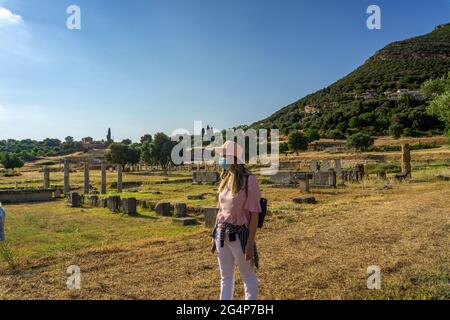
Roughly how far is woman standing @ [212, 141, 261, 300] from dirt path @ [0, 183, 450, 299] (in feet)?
4.49

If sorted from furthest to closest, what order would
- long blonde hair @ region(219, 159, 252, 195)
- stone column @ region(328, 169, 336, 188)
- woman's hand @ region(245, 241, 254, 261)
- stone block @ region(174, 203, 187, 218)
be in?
stone column @ region(328, 169, 336, 188)
stone block @ region(174, 203, 187, 218)
long blonde hair @ region(219, 159, 252, 195)
woman's hand @ region(245, 241, 254, 261)

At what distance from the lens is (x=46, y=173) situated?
32.3 meters

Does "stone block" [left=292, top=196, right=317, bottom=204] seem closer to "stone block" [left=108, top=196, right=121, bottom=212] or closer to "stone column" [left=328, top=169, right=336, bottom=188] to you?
"stone column" [left=328, top=169, right=336, bottom=188]

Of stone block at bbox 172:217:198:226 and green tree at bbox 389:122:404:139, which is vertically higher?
green tree at bbox 389:122:404:139

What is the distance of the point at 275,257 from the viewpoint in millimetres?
8039

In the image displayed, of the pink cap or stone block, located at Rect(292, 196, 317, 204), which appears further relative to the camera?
stone block, located at Rect(292, 196, 317, 204)

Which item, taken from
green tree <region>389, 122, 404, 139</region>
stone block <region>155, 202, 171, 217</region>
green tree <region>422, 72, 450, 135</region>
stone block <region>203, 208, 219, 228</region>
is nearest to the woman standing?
stone block <region>203, 208, 219, 228</region>

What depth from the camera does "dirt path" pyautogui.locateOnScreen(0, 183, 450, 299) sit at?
238 inches

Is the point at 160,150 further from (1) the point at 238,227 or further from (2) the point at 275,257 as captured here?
(1) the point at 238,227

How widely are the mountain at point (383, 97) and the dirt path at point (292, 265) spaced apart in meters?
63.1

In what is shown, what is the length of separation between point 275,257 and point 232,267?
11.8 feet

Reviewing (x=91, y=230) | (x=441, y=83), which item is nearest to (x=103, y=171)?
(x=91, y=230)

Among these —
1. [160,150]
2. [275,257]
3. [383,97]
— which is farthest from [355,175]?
[383,97]
